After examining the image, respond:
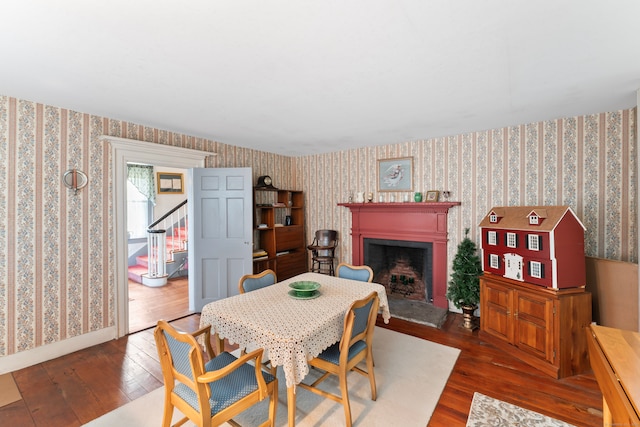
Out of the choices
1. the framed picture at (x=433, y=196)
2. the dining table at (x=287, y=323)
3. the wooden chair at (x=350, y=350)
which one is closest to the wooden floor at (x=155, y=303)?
the dining table at (x=287, y=323)

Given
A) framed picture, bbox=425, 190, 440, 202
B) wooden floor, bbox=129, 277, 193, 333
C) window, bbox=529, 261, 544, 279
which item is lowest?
wooden floor, bbox=129, 277, 193, 333

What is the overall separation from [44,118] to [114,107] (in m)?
0.66

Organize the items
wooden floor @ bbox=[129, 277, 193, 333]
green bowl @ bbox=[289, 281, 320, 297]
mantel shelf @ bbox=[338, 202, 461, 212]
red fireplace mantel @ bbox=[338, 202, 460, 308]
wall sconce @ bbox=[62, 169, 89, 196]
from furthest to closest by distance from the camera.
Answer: red fireplace mantel @ bbox=[338, 202, 460, 308]
mantel shelf @ bbox=[338, 202, 461, 212]
wooden floor @ bbox=[129, 277, 193, 333]
wall sconce @ bbox=[62, 169, 89, 196]
green bowl @ bbox=[289, 281, 320, 297]

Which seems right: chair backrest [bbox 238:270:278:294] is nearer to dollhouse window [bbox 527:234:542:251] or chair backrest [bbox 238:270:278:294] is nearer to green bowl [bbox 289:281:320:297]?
green bowl [bbox 289:281:320:297]

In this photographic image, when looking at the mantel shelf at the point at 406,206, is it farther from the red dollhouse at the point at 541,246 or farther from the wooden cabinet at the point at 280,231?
the wooden cabinet at the point at 280,231

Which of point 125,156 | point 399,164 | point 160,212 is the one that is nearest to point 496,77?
point 399,164

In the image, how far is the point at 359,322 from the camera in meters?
2.11

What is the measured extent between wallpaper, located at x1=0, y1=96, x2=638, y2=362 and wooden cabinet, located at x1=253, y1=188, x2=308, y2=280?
156cm

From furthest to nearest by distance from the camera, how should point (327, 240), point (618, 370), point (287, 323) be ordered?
point (327, 240) → point (287, 323) → point (618, 370)

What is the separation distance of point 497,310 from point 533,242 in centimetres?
86

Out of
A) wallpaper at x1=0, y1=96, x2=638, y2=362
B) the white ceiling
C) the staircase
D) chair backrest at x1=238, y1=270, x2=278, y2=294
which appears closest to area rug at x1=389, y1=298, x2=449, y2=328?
wallpaper at x1=0, y1=96, x2=638, y2=362

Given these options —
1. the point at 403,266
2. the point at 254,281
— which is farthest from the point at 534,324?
the point at 254,281

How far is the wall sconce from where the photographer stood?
2963 millimetres

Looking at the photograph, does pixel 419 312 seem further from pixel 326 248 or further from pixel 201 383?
pixel 201 383
